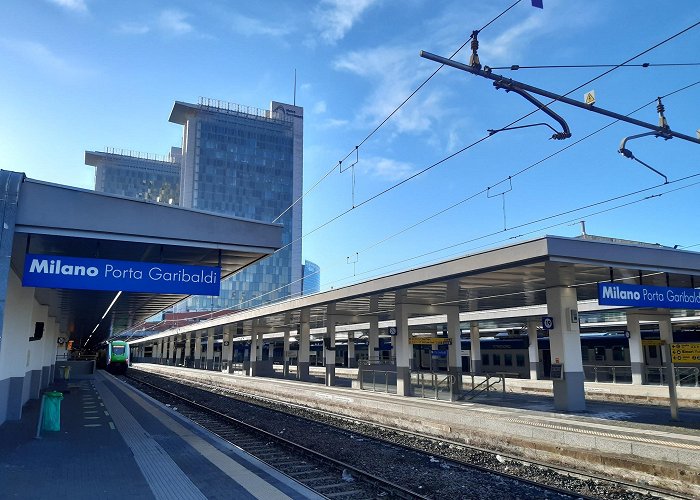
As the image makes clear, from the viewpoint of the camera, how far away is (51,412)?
13305mm

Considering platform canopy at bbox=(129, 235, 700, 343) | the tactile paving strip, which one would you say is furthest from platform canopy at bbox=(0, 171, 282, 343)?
platform canopy at bbox=(129, 235, 700, 343)

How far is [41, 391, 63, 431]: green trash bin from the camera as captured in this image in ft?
42.7

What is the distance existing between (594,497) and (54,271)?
10527 millimetres

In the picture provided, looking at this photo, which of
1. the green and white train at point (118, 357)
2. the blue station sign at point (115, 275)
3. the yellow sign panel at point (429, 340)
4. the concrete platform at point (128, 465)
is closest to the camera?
the concrete platform at point (128, 465)

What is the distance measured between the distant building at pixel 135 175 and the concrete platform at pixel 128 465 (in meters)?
145

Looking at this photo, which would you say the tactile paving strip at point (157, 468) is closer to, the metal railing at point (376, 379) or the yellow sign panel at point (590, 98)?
the yellow sign panel at point (590, 98)

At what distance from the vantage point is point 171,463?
389 inches

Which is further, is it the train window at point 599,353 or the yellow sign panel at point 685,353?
the train window at point 599,353

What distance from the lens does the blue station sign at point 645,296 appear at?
44.2 ft

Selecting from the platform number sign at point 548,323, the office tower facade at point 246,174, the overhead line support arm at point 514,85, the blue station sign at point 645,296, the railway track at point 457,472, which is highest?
the office tower facade at point 246,174

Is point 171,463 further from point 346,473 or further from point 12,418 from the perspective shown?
point 12,418

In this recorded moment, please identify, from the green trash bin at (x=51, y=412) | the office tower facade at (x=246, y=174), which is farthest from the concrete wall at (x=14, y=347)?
the office tower facade at (x=246, y=174)

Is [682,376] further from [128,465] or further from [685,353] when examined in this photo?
[128,465]

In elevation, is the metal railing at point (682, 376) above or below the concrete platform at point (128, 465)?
above
